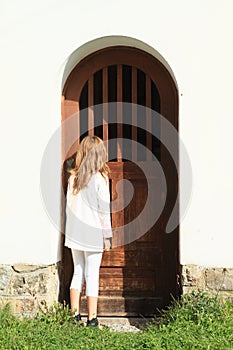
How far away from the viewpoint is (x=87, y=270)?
547cm

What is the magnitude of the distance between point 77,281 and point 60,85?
6.02 feet

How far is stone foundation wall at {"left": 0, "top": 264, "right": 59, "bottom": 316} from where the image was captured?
5.42m

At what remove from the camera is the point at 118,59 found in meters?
5.95

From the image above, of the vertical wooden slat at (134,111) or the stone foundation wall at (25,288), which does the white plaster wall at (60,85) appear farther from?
the vertical wooden slat at (134,111)

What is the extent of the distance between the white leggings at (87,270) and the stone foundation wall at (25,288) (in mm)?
265

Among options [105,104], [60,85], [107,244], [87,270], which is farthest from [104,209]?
[60,85]

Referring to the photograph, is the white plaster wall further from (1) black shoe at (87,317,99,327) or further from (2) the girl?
(1) black shoe at (87,317,99,327)

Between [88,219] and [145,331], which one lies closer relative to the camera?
[145,331]

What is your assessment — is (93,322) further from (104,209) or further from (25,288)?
(104,209)

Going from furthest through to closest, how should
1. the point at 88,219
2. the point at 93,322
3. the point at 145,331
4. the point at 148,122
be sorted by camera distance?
the point at 148,122 → the point at 88,219 → the point at 93,322 → the point at 145,331

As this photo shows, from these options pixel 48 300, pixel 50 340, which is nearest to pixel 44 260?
pixel 48 300

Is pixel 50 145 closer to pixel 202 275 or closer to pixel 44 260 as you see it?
pixel 44 260

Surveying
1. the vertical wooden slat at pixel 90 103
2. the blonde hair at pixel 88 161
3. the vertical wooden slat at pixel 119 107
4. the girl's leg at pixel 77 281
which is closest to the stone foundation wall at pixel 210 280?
the girl's leg at pixel 77 281

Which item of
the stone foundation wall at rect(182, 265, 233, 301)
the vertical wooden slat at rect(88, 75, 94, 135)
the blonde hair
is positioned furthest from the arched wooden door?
the stone foundation wall at rect(182, 265, 233, 301)
